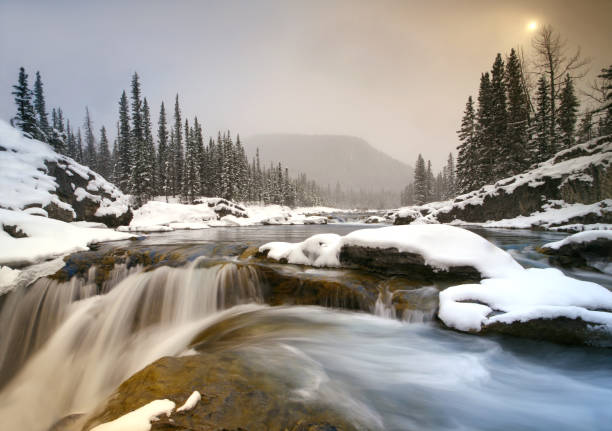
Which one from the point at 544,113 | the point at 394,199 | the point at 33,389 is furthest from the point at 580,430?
the point at 394,199

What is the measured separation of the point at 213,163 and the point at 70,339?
47.5m

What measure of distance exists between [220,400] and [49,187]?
20838 mm

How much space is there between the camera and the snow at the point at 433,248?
5121mm

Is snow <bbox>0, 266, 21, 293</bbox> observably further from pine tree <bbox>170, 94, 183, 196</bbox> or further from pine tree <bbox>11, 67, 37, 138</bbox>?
pine tree <bbox>170, 94, 183, 196</bbox>

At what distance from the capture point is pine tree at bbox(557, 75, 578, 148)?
2495 cm

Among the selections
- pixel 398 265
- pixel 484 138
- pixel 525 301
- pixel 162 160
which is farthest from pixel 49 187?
pixel 484 138

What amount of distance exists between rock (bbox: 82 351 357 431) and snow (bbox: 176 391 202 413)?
2 centimetres

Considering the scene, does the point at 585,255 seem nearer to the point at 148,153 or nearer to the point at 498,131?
the point at 498,131

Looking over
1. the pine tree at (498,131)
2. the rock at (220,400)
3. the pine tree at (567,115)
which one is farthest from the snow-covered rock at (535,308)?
the pine tree at (567,115)

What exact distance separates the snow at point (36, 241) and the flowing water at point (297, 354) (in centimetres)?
125

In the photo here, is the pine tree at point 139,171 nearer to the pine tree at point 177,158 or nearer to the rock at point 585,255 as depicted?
the pine tree at point 177,158

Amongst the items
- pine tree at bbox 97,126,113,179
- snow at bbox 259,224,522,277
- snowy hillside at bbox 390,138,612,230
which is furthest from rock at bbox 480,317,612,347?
pine tree at bbox 97,126,113,179

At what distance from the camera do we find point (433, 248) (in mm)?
5547

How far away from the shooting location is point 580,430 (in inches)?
92.3
